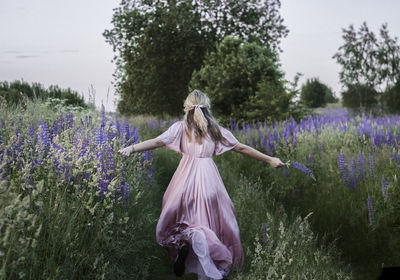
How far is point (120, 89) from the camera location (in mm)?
19109

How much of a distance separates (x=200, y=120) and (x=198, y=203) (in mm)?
823

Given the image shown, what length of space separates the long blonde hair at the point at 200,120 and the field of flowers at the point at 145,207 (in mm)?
791

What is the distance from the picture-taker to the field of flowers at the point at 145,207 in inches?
109

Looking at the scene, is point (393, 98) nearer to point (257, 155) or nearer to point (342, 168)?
point (342, 168)

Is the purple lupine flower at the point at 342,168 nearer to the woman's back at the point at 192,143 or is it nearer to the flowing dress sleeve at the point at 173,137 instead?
the woman's back at the point at 192,143

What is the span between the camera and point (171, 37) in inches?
676

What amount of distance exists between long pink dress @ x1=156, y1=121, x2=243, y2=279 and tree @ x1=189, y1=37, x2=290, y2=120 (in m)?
7.69

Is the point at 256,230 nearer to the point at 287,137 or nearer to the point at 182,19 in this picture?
the point at 287,137

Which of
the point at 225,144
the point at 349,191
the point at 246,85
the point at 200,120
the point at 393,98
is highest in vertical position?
the point at 246,85

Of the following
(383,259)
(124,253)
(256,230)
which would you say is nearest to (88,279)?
(124,253)

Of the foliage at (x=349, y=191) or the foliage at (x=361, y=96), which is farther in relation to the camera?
the foliage at (x=361, y=96)

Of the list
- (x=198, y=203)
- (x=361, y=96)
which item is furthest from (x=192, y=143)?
(x=361, y=96)

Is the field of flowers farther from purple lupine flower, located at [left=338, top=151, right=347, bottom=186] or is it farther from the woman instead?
the woman

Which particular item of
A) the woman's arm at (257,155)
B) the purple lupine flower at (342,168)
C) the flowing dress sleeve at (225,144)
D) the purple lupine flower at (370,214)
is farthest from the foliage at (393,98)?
the flowing dress sleeve at (225,144)
